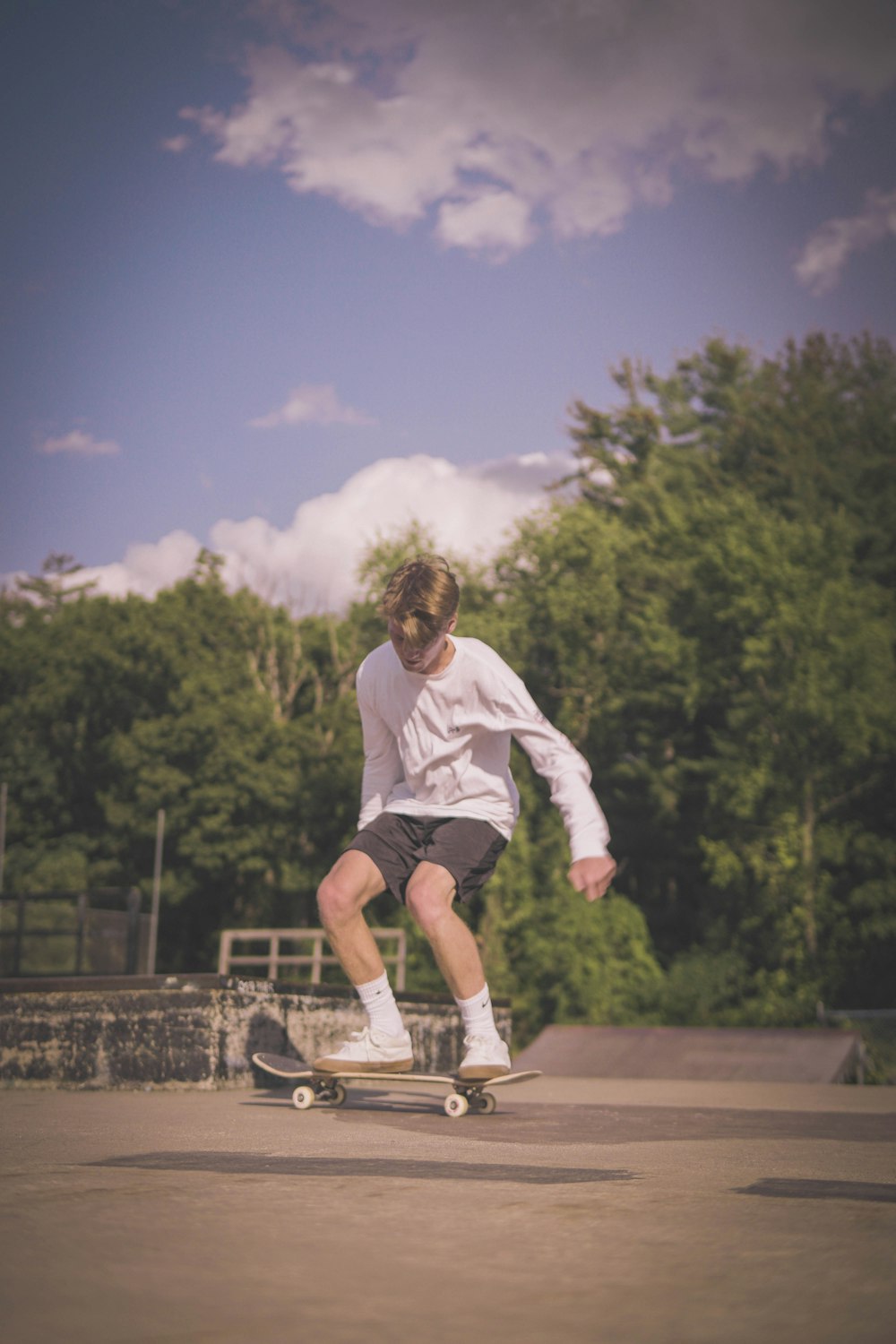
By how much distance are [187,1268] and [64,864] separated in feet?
143

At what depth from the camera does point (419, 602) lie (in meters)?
4.72

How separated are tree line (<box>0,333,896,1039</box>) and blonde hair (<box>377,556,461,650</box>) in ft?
90.5

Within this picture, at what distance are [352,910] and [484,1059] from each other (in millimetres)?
676

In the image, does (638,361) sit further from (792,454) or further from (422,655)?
(422,655)

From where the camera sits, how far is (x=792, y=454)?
38.9 meters

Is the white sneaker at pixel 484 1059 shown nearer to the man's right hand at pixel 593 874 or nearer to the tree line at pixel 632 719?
the man's right hand at pixel 593 874

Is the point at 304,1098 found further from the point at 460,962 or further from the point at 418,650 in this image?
the point at 418,650

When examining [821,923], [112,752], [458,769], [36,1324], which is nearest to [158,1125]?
[458,769]

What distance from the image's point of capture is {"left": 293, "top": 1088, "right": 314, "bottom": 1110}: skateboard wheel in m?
5.16

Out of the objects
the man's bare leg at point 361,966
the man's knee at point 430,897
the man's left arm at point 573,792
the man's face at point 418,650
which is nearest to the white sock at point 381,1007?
the man's bare leg at point 361,966

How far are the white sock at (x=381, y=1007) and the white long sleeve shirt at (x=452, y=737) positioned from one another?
0.57 m

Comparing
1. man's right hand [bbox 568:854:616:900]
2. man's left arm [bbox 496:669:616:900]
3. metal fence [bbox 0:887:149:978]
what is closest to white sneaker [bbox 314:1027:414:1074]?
man's left arm [bbox 496:669:616:900]

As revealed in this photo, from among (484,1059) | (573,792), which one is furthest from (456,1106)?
(573,792)

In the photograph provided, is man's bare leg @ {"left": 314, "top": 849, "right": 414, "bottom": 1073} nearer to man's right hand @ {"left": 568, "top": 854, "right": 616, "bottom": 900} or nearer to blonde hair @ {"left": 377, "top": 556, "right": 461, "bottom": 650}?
blonde hair @ {"left": 377, "top": 556, "right": 461, "bottom": 650}
